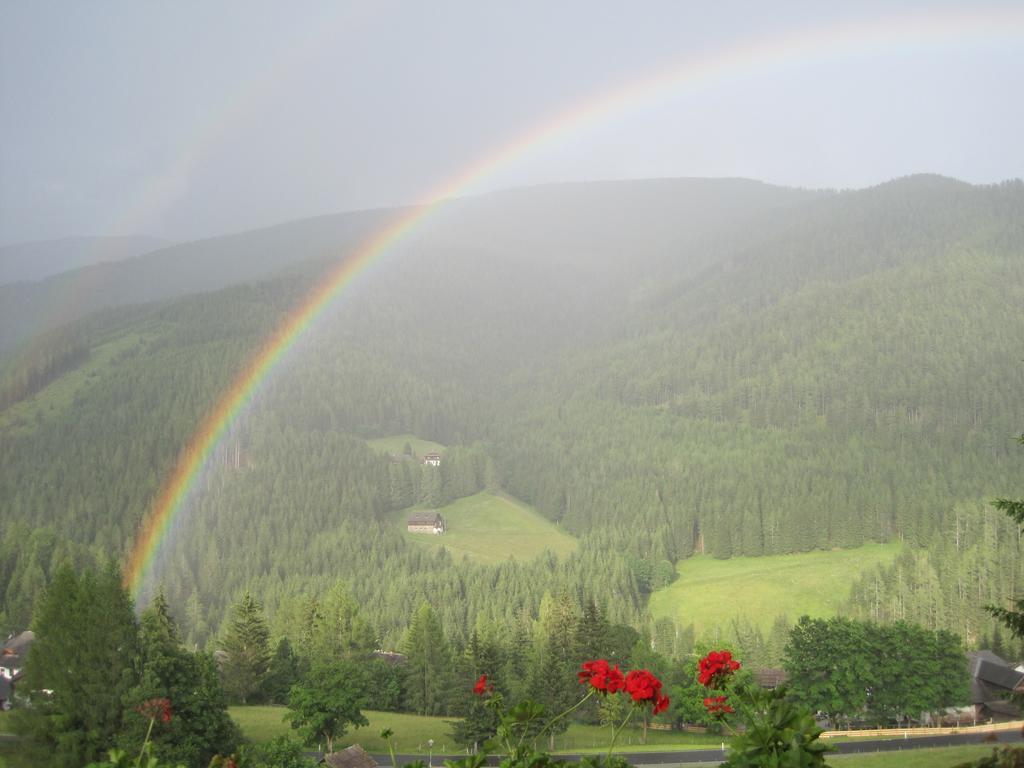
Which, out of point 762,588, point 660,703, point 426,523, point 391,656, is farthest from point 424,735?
point 426,523

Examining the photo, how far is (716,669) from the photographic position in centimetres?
973

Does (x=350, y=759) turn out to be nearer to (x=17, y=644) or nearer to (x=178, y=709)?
A: (x=178, y=709)

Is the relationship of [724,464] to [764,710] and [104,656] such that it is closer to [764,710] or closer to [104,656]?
[104,656]

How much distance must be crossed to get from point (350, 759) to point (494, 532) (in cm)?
12313

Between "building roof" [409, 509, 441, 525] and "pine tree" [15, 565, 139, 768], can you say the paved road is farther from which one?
"building roof" [409, 509, 441, 525]

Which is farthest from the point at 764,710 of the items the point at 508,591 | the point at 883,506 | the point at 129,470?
the point at 129,470

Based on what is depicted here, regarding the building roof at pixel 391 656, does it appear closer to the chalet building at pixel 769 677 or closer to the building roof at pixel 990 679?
the chalet building at pixel 769 677

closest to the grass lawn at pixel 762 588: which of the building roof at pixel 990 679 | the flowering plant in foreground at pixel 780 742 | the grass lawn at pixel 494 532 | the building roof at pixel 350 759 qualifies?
the grass lawn at pixel 494 532

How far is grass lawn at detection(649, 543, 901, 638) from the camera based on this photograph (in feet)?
354

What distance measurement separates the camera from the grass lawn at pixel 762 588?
108m

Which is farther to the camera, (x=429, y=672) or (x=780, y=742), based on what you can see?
(x=429, y=672)

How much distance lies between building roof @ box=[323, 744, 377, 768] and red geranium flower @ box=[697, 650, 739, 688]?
4151cm

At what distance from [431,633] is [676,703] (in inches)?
876

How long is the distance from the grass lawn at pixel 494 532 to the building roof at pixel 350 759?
94.2 m
